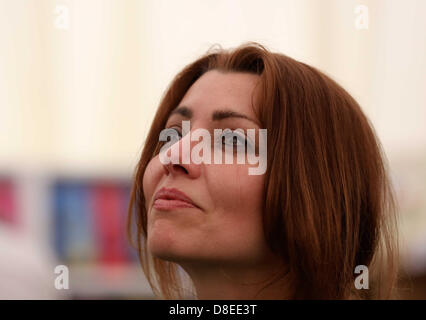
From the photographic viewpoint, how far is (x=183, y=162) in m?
1.41

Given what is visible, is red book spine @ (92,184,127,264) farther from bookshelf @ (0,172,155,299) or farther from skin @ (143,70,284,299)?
skin @ (143,70,284,299)

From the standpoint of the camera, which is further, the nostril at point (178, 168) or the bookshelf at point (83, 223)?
the bookshelf at point (83, 223)

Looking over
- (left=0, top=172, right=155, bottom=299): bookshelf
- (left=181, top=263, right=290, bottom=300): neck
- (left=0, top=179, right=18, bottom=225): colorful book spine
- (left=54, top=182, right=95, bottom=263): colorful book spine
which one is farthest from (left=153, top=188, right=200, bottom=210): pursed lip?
(left=0, top=179, right=18, bottom=225): colorful book spine

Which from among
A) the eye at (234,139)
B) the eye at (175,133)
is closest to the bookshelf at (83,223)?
the eye at (175,133)

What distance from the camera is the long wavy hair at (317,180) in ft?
4.70

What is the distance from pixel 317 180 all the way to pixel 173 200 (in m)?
0.42

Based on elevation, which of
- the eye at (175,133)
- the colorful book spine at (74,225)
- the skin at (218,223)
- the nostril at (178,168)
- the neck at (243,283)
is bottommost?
the colorful book spine at (74,225)

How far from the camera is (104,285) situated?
4.66 m

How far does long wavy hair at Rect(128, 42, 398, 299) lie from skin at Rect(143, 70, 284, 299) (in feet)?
0.15

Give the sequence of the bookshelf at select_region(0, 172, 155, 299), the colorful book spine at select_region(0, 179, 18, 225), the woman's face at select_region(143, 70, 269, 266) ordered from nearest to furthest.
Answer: the woman's face at select_region(143, 70, 269, 266), the bookshelf at select_region(0, 172, 155, 299), the colorful book spine at select_region(0, 179, 18, 225)

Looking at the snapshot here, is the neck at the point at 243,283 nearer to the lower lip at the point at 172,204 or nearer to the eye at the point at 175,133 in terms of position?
the lower lip at the point at 172,204

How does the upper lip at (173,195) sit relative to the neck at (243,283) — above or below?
above

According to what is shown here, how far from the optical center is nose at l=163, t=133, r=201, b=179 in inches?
55.5
